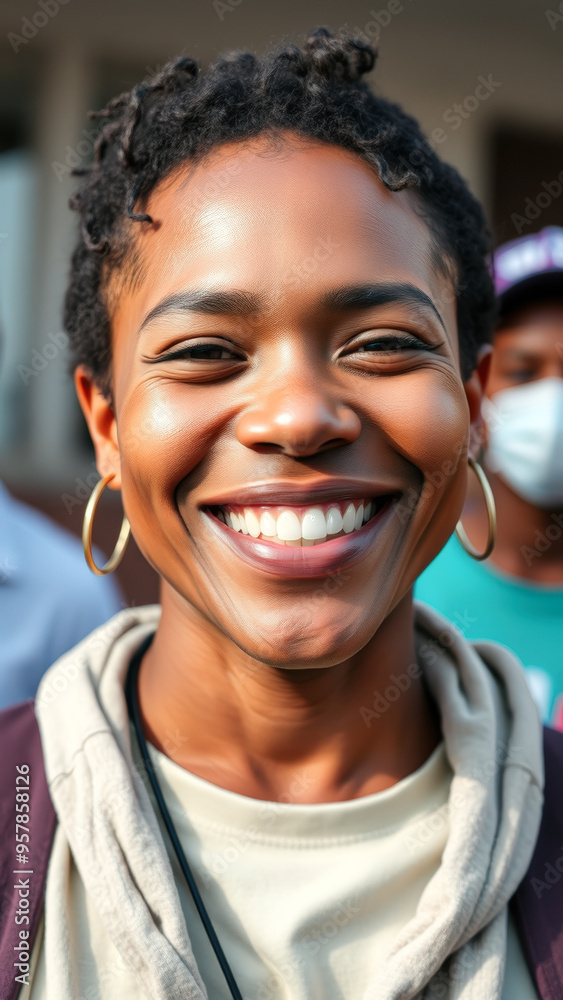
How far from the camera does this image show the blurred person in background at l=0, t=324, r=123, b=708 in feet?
7.80

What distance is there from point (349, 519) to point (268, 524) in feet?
0.42

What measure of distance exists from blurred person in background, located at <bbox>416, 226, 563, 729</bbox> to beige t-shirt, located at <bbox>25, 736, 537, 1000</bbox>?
1485mm

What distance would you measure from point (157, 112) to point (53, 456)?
4.41 m

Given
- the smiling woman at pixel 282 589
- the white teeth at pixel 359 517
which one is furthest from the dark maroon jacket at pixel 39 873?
the white teeth at pixel 359 517

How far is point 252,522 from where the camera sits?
1.59 metres

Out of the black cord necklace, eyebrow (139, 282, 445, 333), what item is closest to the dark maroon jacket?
the black cord necklace

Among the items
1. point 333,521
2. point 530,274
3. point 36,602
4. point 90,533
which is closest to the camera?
point 333,521

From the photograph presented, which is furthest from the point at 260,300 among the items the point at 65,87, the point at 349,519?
the point at 65,87

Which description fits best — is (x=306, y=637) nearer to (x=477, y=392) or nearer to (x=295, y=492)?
(x=295, y=492)

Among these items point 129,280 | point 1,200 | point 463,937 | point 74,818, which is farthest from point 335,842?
point 1,200

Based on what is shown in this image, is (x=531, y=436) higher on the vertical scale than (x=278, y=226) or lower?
lower

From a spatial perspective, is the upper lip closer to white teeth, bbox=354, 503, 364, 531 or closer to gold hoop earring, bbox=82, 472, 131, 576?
white teeth, bbox=354, 503, 364, 531

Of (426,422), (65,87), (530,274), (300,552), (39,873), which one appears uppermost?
(65,87)

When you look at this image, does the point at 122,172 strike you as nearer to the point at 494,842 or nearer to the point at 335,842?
the point at 335,842
